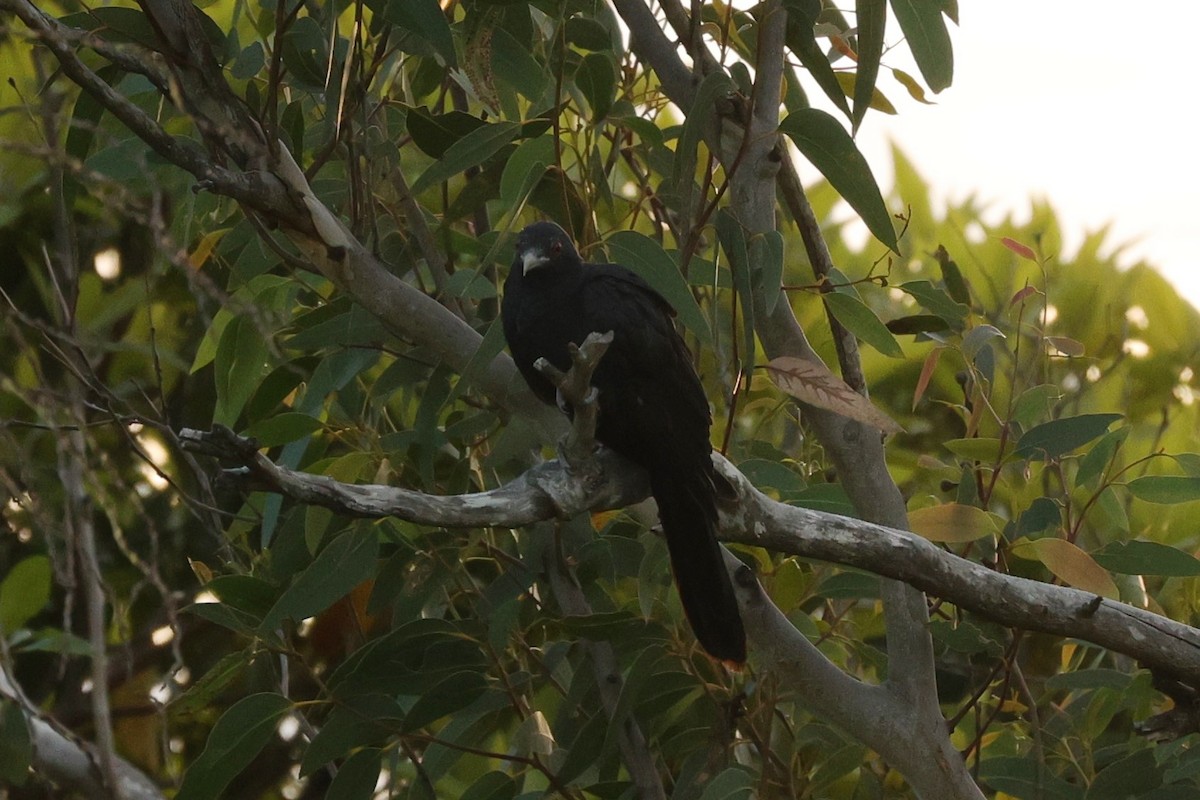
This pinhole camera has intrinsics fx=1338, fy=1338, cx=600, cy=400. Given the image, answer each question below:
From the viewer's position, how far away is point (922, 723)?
77.5 inches

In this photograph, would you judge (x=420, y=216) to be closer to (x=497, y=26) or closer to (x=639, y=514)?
(x=497, y=26)

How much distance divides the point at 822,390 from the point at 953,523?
312 millimetres

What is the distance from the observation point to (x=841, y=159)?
195 centimetres

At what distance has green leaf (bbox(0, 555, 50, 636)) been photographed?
2.53m

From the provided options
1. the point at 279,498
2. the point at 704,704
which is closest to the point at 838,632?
the point at 704,704

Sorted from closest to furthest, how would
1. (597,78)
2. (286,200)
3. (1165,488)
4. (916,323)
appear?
(286,200)
(597,78)
(1165,488)
(916,323)

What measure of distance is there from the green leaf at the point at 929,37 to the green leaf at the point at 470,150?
0.59 metres

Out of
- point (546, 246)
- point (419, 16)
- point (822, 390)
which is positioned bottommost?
point (822, 390)

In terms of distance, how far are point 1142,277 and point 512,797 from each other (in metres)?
2.37

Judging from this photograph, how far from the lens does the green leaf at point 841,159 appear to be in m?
1.92

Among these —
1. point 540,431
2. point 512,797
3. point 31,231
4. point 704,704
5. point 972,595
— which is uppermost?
point 31,231

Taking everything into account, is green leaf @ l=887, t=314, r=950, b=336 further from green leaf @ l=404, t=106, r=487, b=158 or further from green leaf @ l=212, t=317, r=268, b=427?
green leaf @ l=212, t=317, r=268, b=427

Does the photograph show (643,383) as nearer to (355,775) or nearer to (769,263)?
(769,263)

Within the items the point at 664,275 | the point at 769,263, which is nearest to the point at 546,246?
the point at 664,275
